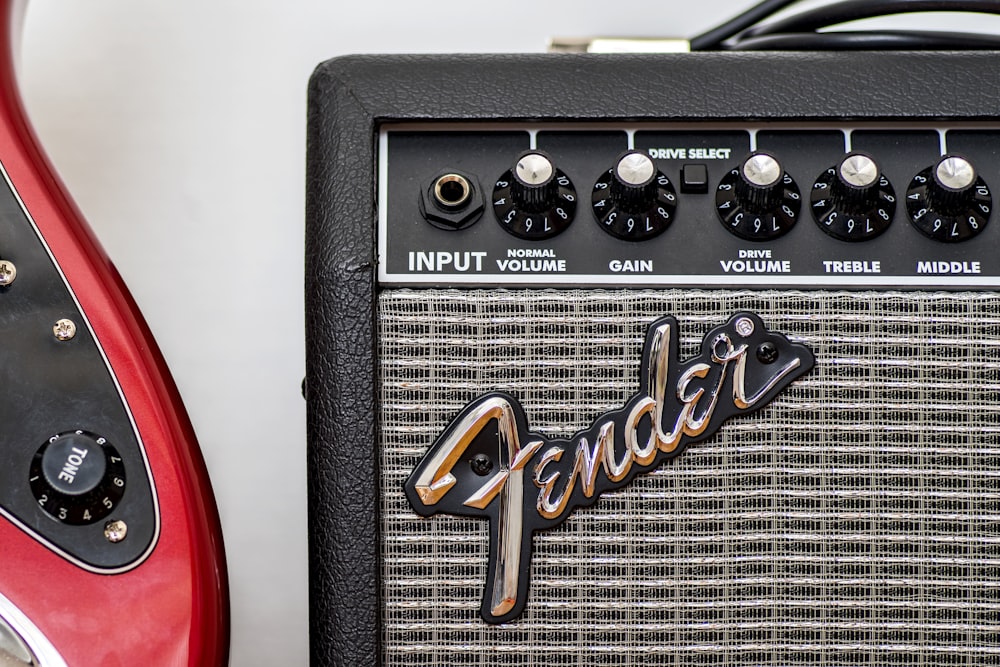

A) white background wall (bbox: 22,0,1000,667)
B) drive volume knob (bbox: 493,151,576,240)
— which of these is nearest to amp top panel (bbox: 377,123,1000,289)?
drive volume knob (bbox: 493,151,576,240)

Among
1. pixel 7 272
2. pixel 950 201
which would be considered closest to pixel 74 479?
pixel 7 272

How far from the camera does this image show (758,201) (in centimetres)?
50

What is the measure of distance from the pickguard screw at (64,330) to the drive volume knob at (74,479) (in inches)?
2.1

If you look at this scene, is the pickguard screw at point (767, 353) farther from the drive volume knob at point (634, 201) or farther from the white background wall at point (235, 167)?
the white background wall at point (235, 167)

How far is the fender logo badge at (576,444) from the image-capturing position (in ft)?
1.58

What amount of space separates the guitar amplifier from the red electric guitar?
72 mm

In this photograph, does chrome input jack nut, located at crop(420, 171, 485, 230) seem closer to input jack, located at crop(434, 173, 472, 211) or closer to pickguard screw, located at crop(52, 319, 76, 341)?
input jack, located at crop(434, 173, 472, 211)

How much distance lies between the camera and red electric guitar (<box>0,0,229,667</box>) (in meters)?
0.45

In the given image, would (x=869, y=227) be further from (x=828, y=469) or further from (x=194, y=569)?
(x=194, y=569)

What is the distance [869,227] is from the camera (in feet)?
1.65

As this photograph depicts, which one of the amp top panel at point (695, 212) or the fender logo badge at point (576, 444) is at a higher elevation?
the amp top panel at point (695, 212)

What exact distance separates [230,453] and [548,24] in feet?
1.56

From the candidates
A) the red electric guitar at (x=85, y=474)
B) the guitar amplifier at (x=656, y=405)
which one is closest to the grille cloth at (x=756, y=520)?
the guitar amplifier at (x=656, y=405)

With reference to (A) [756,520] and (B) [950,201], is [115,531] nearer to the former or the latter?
(A) [756,520]
